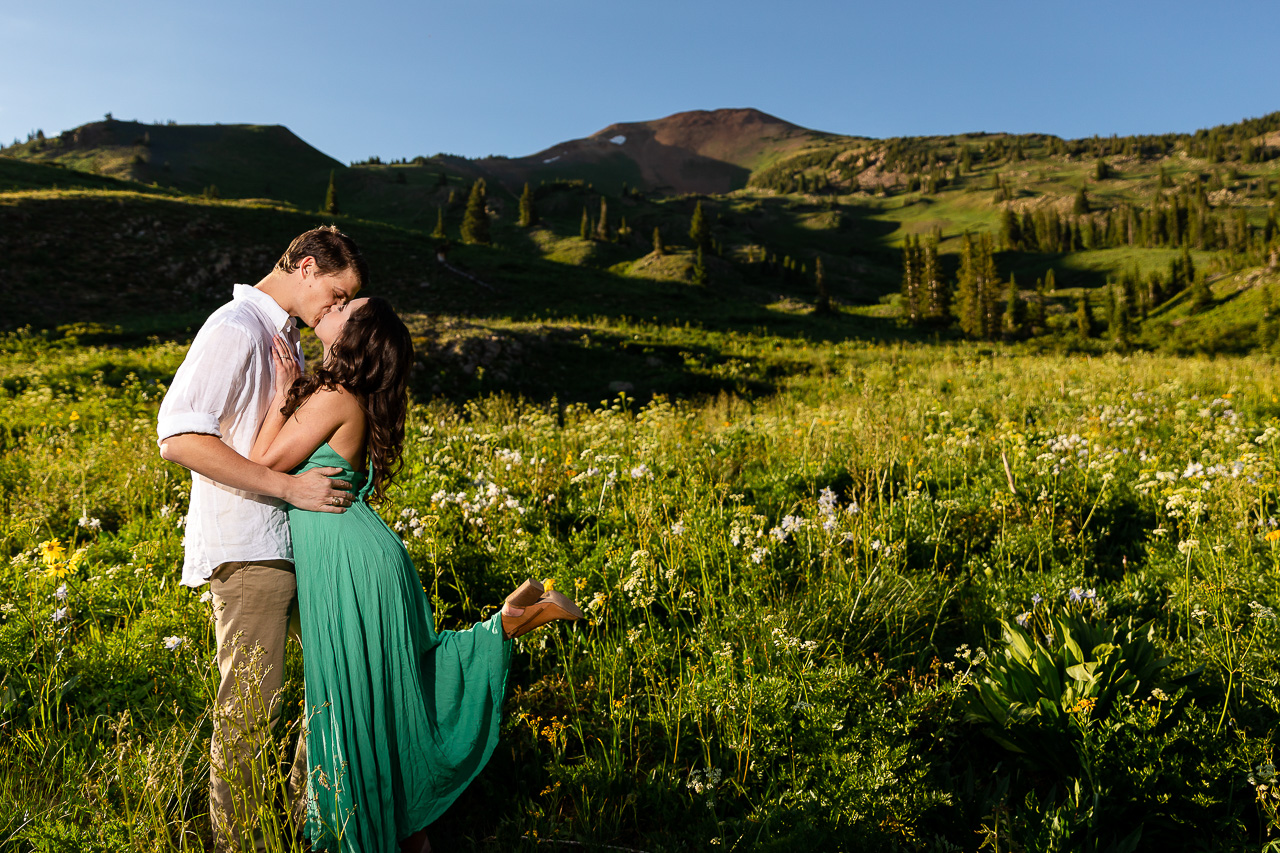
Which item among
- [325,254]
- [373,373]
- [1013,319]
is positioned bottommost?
[373,373]

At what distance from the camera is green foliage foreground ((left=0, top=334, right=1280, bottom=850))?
8.34ft

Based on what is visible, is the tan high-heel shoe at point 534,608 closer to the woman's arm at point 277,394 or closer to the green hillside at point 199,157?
the woman's arm at point 277,394

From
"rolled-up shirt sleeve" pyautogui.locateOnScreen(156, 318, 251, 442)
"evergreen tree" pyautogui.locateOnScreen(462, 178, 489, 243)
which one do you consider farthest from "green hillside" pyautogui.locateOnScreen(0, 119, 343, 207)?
"rolled-up shirt sleeve" pyautogui.locateOnScreen(156, 318, 251, 442)

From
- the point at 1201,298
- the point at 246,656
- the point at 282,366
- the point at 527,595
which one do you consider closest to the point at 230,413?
the point at 282,366

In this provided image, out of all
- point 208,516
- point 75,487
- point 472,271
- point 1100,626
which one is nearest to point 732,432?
point 1100,626

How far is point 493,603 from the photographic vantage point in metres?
4.33

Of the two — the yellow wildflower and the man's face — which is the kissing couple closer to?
the man's face

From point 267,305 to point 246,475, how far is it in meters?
0.76

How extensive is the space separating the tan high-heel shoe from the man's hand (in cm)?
77

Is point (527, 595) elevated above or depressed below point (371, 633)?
above

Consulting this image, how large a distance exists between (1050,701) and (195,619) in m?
4.64

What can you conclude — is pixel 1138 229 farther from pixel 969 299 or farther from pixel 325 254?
pixel 325 254

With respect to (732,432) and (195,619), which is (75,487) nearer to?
(195,619)

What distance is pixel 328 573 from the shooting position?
2.49 m
